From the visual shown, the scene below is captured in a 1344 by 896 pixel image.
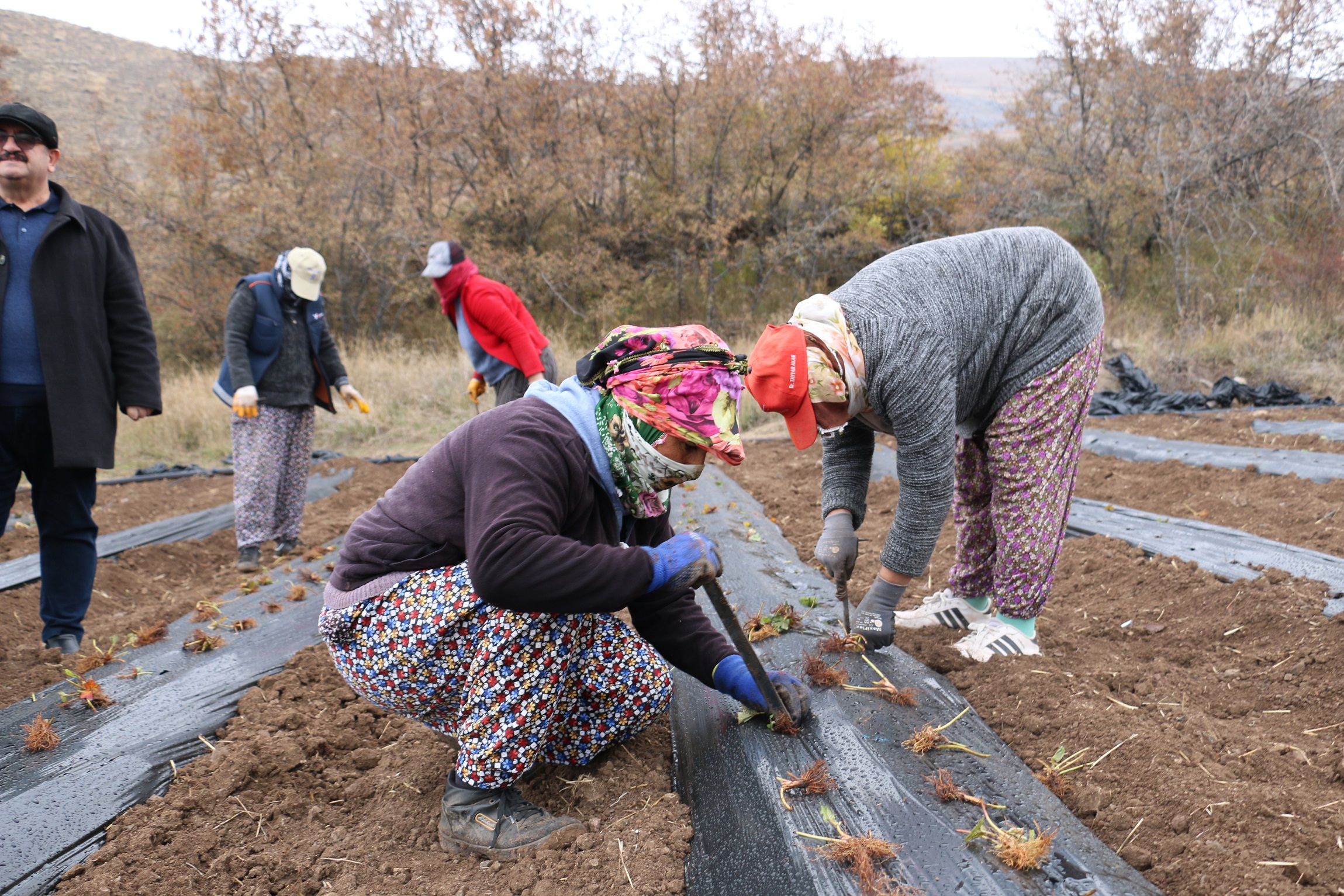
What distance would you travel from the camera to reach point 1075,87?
595 inches

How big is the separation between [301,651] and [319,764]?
2.55ft

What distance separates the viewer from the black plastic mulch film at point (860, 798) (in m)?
1.58

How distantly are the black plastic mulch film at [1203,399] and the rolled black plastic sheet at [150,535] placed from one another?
7577 mm

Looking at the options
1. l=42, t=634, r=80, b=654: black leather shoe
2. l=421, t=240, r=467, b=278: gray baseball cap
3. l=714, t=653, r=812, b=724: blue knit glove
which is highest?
l=421, t=240, r=467, b=278: gray baseball cap

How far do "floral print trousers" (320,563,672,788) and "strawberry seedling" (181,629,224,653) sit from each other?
1354 mm

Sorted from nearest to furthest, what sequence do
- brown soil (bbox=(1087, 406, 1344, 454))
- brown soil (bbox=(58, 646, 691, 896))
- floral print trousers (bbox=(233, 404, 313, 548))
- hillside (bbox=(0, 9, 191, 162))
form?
brown soil (bbox=(58, 646, 691, 896)), floral print trousers (bbox=(233, 404, 313, 548)), brown soil (bbox=(1087, 406, 1344, 454)), hillside (bbox=(0, 9, 191, 162))

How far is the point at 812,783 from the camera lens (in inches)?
74.0

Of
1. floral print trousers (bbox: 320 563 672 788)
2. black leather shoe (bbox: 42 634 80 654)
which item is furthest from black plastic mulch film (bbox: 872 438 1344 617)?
black leather shoe (bbox: 42 634 80 654)

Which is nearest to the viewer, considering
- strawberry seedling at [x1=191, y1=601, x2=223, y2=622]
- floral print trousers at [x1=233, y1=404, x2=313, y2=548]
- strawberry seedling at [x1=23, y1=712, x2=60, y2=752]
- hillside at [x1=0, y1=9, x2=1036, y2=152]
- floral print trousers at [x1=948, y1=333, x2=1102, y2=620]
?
strawberry seedling at [x1=23, y1=712, x2=60, y2=752]

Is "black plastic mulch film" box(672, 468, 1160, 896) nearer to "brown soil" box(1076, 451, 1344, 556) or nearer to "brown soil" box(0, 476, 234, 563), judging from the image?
"brown soil" box(1076, 451, 1344, 556)

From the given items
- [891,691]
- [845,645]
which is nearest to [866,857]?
[891,691]

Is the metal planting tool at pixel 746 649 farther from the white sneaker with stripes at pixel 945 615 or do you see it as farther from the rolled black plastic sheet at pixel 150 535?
the rolled black plastic sheet at pixel 150 535

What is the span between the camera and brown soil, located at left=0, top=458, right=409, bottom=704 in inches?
118

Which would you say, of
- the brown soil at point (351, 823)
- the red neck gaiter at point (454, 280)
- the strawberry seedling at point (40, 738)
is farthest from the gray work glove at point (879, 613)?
the red neck gaiter at point (454, 280)
